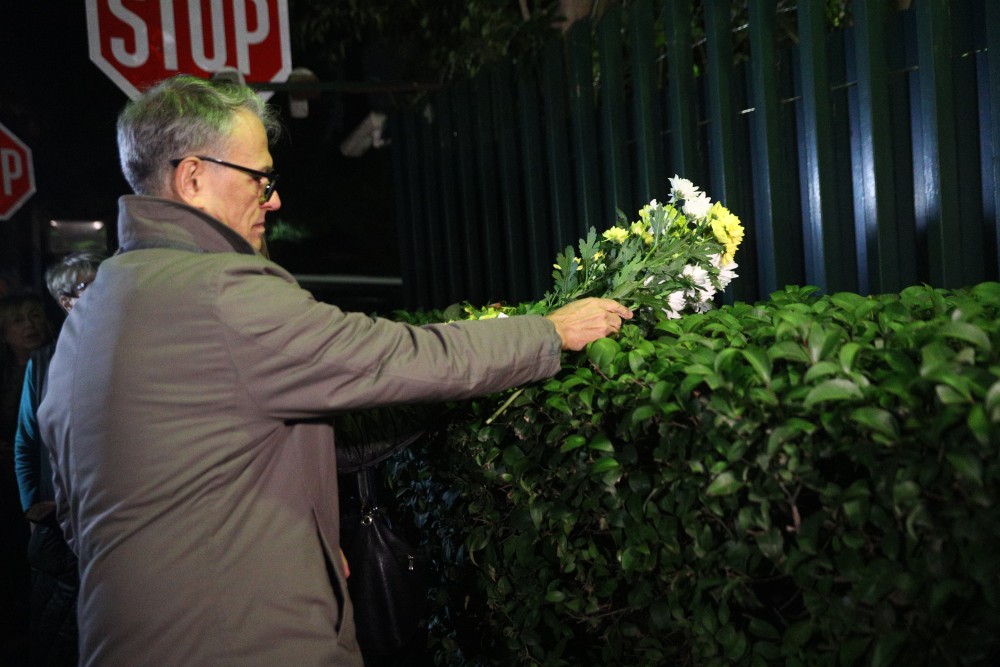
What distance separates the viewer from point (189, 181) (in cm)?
221

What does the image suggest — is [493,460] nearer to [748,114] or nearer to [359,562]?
[359,562]

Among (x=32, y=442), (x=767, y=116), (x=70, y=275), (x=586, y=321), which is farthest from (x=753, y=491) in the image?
(x=32, y=442)

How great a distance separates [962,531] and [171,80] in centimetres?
199

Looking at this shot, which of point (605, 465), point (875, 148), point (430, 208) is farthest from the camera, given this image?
point (430, 208)

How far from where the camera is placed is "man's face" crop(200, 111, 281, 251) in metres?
2.23

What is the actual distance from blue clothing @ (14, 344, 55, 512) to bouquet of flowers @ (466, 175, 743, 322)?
270 cm

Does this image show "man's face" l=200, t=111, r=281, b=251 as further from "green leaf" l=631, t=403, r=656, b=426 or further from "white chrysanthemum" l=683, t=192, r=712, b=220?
"white chrysanthemum" l=683, t=192, r=712, b=220

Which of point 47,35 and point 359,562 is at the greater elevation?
point 47,35

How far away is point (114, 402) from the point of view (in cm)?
195

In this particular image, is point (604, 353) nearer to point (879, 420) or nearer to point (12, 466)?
point (879, 420)

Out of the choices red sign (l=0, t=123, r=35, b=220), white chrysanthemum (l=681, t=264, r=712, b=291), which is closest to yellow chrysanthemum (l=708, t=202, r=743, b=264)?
white chrysanthemum (l=681, t=264, r=712, b=291)

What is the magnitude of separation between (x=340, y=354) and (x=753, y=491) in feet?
2.91

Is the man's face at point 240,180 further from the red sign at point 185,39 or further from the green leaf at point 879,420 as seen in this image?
the red sign at point 185,39

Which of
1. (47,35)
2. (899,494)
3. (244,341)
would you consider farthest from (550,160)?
(47,35)
